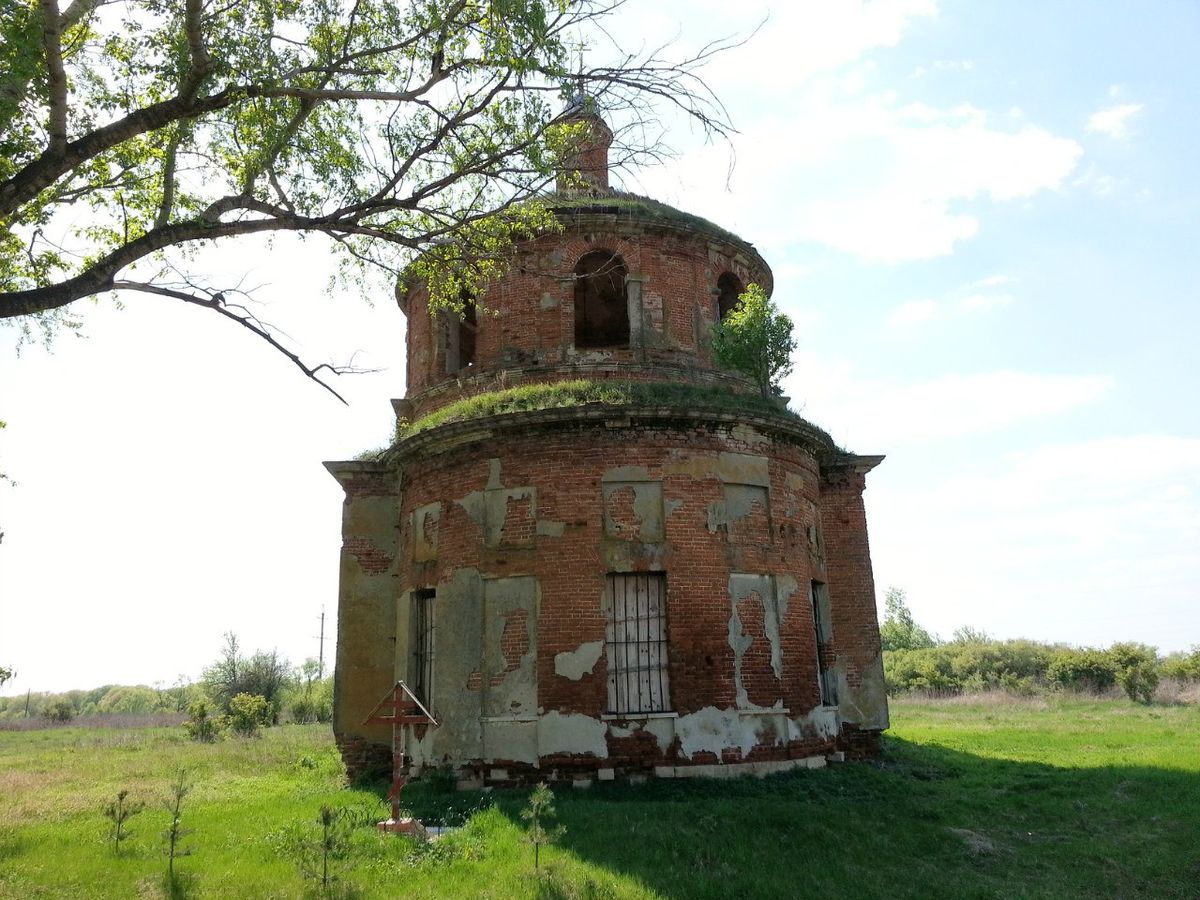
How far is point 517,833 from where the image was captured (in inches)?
367

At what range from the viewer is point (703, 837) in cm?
920

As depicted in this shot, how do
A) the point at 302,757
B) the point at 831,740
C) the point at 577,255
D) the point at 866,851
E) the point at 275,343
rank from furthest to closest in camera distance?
the point at 302,757 → the point at 577,255 → the point at 831,740 → the point at 866,851 → the point at 275,343

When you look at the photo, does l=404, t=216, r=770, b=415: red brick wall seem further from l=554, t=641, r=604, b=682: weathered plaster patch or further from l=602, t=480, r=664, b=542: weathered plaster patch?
l=554, t=641, r=604, b=682: weathered plaster patch

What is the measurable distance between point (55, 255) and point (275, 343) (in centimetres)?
384

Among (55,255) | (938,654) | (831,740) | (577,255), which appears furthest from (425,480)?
(938,654)

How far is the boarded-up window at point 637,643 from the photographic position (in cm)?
1198

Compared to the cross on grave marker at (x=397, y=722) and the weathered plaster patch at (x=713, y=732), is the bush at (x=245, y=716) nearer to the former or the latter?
the cross on grave marker at (x=397, y=722)

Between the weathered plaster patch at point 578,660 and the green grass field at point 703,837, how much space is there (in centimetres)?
155

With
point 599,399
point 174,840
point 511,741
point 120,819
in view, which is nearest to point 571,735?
point 511,741

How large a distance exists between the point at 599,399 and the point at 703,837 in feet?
20.9

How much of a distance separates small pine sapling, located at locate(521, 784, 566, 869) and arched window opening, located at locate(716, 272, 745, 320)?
1001cm

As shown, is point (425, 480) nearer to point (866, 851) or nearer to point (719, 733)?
point (719, 733)

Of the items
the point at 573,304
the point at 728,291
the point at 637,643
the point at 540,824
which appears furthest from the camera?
the point at 728,291

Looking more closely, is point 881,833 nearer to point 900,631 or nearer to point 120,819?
point 120,819
